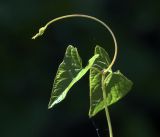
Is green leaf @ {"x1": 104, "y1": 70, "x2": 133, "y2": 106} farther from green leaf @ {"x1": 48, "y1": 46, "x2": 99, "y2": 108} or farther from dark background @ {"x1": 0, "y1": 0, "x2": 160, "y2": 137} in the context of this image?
dark background @ {"x1": 0, "y1": 0, "x2": 160, "y2": 137}

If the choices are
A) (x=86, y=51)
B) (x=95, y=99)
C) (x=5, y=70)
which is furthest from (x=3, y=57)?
(x=95, y=99)

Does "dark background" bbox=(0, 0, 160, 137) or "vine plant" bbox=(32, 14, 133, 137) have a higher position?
"dark background" bbox=(0, 0, 160, 137)

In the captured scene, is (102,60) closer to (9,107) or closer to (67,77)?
(67,77)

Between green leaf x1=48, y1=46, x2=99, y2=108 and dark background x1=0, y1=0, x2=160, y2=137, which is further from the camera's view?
dark background x1=0, y1=0, x2=160, y2=137

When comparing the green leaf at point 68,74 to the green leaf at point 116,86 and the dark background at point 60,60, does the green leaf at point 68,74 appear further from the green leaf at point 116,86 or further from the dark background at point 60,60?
the dark background at point 60,60

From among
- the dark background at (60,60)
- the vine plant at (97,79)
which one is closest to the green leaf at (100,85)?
the vine plant at (97,79)

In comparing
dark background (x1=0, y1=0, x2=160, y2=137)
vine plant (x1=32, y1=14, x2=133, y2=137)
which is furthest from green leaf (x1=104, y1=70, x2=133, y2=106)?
dark background (x1=0, y1=0, x2=160, y2=137)
